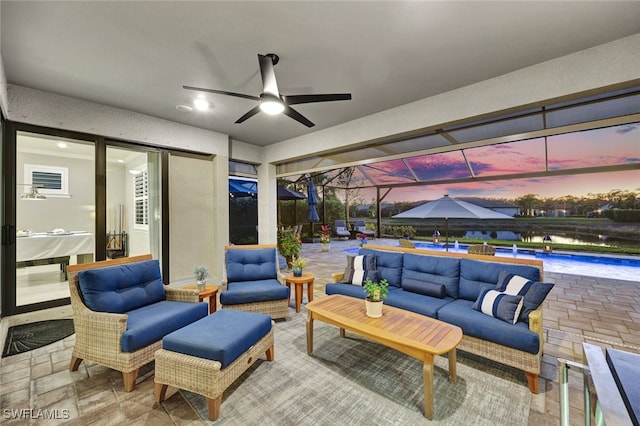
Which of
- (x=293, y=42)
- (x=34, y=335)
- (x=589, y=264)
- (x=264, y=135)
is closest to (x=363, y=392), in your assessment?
(x=293, y=42)

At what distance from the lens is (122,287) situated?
8.41 feet

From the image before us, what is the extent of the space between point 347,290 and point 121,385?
2372 millimetres

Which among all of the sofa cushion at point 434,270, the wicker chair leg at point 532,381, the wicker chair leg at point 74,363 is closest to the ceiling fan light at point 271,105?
Answer: the sofa cushion at point 434,270

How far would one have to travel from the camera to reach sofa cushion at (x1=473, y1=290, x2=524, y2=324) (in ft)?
7.52

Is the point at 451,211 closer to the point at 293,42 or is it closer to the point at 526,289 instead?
the point at 526,289

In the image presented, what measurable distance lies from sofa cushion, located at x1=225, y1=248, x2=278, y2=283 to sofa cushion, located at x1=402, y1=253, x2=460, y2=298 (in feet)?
6.17

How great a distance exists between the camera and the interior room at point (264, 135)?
6.52 ft

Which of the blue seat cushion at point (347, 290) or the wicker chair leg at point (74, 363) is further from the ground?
the blue seat cushion at point (347, 290)

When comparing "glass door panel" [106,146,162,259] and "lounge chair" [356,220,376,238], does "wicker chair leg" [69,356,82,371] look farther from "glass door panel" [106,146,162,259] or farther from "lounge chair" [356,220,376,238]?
"lounge chair" [356,220,376,238]

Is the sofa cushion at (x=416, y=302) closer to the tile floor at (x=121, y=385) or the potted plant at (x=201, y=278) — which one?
the tile floor at (x=121, y=385)

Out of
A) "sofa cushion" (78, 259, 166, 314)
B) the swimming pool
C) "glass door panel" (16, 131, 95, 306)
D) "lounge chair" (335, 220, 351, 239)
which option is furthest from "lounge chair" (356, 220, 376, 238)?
"sofa cushion" (78, 259, 166, 314)

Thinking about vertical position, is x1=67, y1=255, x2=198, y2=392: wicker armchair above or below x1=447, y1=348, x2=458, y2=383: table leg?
above

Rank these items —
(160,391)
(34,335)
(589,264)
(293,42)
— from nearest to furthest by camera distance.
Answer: (160,391), (293,42), (34,335), (589,264)

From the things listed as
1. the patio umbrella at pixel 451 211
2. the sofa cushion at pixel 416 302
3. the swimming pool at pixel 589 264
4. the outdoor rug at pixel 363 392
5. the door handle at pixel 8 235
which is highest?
the patio umbrella at pixel 451 211
